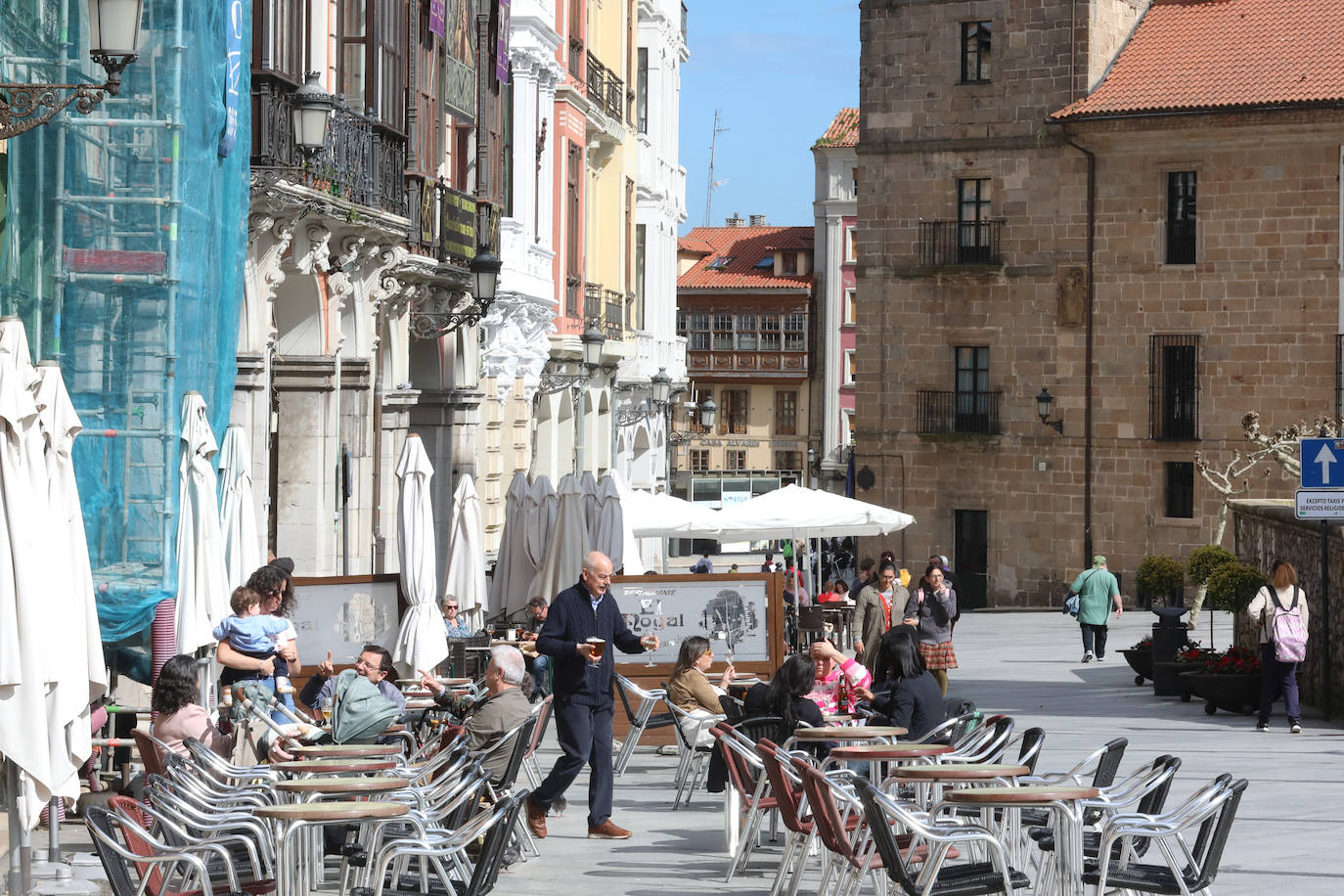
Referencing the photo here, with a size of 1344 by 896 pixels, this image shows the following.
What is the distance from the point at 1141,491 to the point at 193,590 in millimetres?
30052

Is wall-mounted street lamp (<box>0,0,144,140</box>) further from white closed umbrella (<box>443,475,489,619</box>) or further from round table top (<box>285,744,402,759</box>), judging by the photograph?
white closed umbrella (<box>443,475,489,619</box>)

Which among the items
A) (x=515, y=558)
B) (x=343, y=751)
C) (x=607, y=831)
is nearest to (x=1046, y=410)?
(x=515, y=558)

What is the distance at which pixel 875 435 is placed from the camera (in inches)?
1726

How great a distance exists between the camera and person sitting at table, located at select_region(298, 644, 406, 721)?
12.7 m

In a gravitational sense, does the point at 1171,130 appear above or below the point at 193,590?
above

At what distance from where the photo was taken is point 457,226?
1053 inches

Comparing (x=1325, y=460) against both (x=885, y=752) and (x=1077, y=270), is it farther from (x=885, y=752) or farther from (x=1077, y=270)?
(x=1077, y=270)

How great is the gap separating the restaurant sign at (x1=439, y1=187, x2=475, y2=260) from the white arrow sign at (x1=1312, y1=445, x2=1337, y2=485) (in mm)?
12312

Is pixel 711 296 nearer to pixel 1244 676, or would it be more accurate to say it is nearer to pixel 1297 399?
pixel 1297 399

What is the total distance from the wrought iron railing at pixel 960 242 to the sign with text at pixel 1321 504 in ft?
84.8

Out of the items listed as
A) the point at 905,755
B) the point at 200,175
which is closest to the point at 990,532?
the point at 200,175

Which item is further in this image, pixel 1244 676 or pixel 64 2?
pixel 1244 676

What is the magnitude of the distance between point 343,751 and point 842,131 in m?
65.4

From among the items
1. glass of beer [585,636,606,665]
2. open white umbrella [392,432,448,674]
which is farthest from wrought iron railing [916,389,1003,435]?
glass of beer [585,636,606,665]
